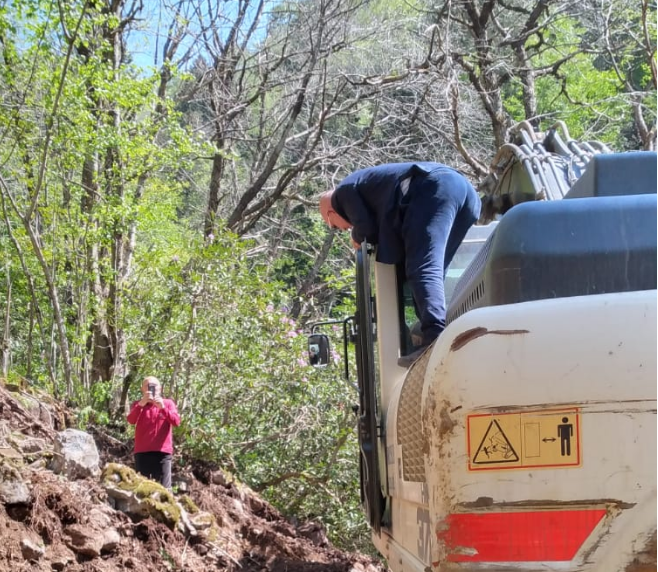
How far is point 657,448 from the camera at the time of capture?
6.63 feet

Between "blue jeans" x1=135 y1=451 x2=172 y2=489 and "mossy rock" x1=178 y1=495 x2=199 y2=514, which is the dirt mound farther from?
"blue jeans" x1=135 y1=451 x2=172 y2=489

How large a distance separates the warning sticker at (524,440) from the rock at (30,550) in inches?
153

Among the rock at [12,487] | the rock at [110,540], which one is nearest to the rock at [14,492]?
the rock at [12,487]

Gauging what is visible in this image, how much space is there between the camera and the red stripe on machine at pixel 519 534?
2.04 m

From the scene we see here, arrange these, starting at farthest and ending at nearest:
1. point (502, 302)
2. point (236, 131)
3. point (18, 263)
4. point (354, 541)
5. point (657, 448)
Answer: point (236, 131), point (18, 263), point (354, 541), point (502, 302), point (657, 448)

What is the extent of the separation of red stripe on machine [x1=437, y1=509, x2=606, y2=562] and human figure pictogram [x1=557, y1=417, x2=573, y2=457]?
161 mm

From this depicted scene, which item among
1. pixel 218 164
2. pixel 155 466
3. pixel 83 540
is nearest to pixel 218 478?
pixel 155 466

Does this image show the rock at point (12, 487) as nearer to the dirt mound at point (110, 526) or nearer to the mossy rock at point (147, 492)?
the dirt mound at point (110, 526)

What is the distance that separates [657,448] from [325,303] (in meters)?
13.5

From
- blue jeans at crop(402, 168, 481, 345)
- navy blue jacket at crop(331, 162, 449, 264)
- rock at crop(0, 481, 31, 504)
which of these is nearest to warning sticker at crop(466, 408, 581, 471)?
blue jeans at crop(402, 168, 481, 345)

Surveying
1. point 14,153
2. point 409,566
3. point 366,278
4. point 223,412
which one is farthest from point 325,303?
point 409,566

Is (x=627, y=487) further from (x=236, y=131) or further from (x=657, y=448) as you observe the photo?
(x=236, y=131)

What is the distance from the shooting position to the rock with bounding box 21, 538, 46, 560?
4965 mm

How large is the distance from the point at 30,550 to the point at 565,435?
4113 millimetres
